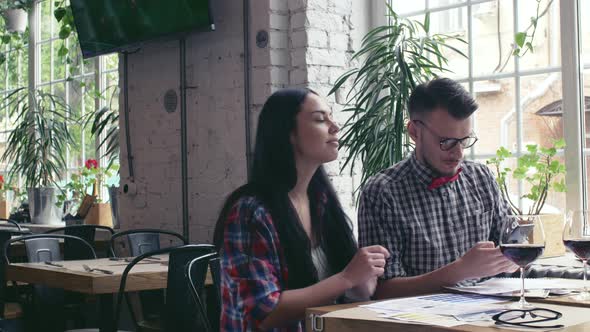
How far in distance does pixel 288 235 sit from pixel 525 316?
718 mm

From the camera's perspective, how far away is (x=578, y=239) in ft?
6.23

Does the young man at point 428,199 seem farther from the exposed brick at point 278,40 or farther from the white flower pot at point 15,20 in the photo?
the white flower pot at point 15,20

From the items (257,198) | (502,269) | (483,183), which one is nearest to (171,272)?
(257,198)

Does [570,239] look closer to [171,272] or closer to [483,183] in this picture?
[483,183]

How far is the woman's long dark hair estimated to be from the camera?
7.02ft

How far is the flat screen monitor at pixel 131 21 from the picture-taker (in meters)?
4.25

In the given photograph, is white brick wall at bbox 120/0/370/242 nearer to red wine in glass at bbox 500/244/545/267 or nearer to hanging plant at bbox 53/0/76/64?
hanging plant at bbox 53/0/76/64

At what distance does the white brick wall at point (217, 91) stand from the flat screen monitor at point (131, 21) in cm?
13

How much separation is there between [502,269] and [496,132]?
168 cm

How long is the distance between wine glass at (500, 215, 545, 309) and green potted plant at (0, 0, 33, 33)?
18.6ft

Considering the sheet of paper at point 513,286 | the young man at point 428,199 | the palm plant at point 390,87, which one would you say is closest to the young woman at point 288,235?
the young man at point 428,199

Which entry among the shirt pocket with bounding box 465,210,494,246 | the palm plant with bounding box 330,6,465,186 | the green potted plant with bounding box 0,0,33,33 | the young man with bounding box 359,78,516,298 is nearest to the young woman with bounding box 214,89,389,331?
the young man with bounding box 359,78,516,298

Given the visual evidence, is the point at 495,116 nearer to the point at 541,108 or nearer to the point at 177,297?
the point at 541,108

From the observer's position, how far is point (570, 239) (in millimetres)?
1926
